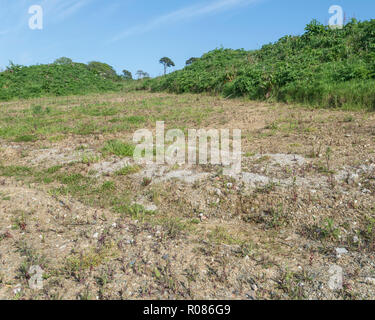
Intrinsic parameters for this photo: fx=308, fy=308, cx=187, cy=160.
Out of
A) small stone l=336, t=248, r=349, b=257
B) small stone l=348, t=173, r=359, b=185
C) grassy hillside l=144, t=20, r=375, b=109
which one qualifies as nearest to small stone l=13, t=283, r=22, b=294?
small stone l=336, t=248, r=349, b=257

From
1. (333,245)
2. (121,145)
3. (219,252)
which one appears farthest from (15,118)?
(333,245)

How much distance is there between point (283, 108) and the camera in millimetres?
9617

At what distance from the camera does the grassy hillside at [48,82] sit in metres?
19.6

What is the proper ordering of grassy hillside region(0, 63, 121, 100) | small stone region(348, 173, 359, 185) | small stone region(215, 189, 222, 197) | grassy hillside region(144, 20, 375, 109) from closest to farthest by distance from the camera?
small stone region(348, 173, 359, 185) < small stone region(215, 189, 222, 197) < grassy hillside region(144, 20, 375, 109) < grassy hillside region(0, 63, 121, 100)

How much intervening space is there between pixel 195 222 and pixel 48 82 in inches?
797

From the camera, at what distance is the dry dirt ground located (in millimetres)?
2723

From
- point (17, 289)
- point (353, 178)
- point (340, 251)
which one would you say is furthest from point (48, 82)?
point (340, 251)

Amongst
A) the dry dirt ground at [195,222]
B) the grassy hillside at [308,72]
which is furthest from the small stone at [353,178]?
the grassy hillside at [308,72]

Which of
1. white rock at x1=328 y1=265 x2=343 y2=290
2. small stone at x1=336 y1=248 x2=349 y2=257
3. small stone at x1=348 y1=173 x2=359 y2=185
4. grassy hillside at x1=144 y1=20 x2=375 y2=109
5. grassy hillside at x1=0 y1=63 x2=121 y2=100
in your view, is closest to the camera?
white rock at x1=328 y1=265 x2=343 y2=290

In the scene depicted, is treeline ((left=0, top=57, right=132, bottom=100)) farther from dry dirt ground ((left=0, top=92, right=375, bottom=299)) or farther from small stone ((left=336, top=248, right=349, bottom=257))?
small stone ((left=336, top=248, right=349, bottom=257))

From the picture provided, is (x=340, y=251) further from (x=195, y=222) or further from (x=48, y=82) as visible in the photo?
(x=48, y=82)

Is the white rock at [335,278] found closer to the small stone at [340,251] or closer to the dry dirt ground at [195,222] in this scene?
the dry dirt ground at [195,222]

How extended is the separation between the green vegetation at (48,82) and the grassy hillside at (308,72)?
7274 millimetres

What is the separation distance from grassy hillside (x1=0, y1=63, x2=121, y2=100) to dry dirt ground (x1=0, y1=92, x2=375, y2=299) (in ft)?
47.4
